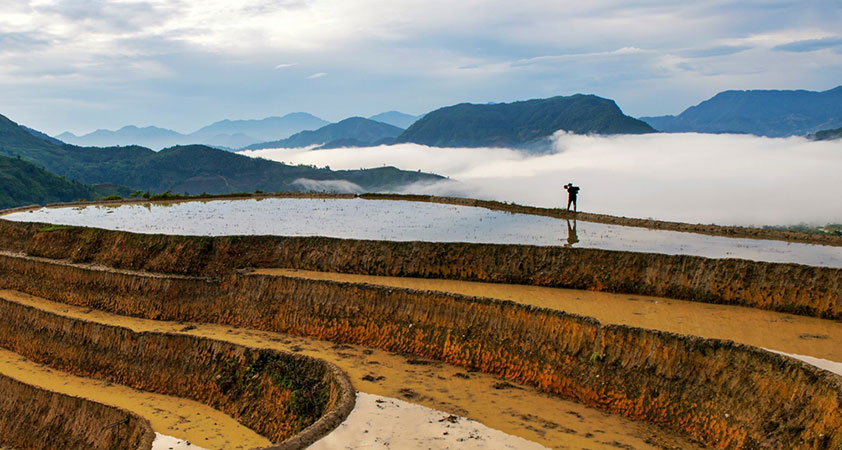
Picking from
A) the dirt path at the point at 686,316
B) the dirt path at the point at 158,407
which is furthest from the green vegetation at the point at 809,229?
the dirt path at the point at 158,407

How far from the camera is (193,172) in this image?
439ft

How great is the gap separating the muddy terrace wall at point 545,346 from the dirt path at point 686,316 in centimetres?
96

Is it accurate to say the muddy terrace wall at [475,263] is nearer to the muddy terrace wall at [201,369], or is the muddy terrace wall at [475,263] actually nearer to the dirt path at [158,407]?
the muddy terrace wall at [201,369]

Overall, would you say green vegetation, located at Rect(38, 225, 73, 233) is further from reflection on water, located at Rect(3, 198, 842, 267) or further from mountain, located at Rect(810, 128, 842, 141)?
mountain, located at Rect(810, 128, 842, 141)

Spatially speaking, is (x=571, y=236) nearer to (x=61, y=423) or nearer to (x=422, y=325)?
(x=422, y=325)

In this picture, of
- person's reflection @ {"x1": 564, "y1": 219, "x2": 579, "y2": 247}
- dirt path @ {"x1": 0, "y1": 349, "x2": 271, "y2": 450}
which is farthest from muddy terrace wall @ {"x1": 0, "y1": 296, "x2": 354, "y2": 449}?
person's reflection @ {"x1": 564, "y1": 219, "x2": 579, "y2": 247}

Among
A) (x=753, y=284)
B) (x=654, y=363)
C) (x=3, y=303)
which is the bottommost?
(x=3, y=303)

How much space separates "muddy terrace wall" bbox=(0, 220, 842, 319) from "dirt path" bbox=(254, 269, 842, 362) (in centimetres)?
38

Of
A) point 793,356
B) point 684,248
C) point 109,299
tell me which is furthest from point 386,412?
point 109,299

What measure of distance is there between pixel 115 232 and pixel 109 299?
3.03 meters

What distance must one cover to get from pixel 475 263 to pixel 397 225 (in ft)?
18.4

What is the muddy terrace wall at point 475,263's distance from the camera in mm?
12578

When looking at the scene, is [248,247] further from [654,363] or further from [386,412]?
[654,363]

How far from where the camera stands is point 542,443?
860 centimetres
